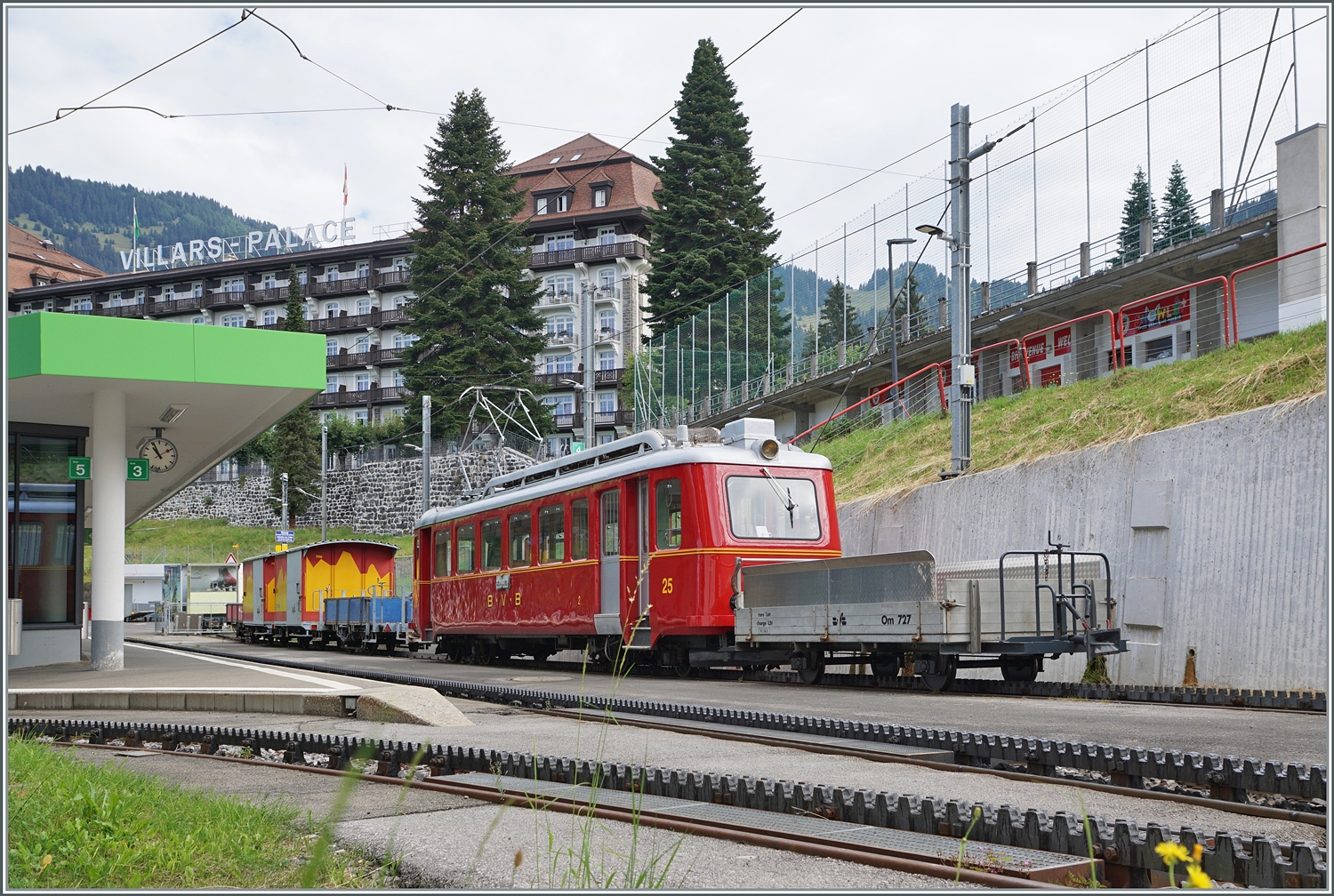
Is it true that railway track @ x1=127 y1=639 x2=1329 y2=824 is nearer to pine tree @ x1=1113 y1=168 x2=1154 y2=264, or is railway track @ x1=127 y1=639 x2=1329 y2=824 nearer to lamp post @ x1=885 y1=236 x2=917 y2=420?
lamp post @ x1=885 y1=236 x2=917 y2=420

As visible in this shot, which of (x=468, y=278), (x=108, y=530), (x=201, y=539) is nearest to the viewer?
(x=108, y=530)

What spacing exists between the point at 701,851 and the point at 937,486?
49.2 ft

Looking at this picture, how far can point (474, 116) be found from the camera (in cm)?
7000

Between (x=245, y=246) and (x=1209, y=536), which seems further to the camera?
(x=245, y=246)

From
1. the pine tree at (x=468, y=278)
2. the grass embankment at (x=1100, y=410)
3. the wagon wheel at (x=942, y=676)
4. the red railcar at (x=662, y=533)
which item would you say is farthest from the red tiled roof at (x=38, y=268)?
the wagon wheel at (x=942, y=676)

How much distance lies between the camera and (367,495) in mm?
68938

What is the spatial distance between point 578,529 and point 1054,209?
55.7ft

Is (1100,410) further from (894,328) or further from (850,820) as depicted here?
(850,820)

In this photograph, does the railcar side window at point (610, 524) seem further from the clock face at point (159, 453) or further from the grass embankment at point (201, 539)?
the grass embankment at point (201, 539)

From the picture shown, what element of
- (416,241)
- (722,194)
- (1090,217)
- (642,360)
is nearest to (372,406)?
(416,241)

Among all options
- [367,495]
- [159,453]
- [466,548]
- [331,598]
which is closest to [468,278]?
[367,495]

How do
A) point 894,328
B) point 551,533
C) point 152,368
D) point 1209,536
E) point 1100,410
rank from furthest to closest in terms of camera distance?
1. point 894,328
2. point 551,533
3. point 1100,410
4. point 152,368
5. point 1209,536

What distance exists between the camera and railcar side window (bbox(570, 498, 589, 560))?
60.0 ft

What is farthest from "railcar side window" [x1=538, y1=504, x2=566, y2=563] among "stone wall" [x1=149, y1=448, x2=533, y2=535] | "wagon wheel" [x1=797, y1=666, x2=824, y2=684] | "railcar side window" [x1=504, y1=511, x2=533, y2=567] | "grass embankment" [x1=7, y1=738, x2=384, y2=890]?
"stone wall" [x1=149, y1=448, x2=533, y2=535]
